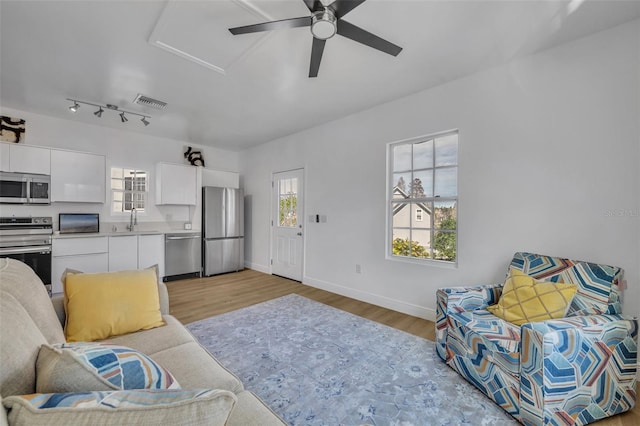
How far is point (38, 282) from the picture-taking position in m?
1.39

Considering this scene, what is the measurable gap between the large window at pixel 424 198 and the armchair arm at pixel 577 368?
143 cm

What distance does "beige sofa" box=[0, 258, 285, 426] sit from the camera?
0.70 metres

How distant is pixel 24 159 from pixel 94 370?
468 cm

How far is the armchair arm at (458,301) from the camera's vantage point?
2.19 metres

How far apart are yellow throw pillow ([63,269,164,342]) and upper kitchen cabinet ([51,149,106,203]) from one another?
3.17 m

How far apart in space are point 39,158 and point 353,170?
4.37m

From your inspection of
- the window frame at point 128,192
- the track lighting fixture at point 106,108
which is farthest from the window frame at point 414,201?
the window frame at point 128,192

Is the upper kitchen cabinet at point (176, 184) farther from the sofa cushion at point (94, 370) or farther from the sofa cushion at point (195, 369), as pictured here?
the sofa cushion at point (94, 370)

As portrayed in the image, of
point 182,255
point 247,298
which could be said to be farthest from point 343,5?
point 182,255

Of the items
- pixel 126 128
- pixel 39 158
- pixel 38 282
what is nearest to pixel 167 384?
pixel 38 282

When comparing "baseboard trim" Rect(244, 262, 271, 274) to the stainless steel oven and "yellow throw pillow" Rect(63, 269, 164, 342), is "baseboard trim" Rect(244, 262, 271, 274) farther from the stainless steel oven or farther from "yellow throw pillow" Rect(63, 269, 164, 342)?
"yellow throw pillow" Rect(63, 269, 164, 342)

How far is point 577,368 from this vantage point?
155cm

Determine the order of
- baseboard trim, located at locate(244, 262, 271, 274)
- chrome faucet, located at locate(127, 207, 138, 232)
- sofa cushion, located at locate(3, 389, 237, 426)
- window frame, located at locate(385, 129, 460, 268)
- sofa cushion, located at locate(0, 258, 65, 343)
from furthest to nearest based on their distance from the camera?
1. baseboard trim, located at locate(244, 262, 271, 274)
2. chrome faucet, located at locate(127, 207, 138, 232)
3. window frame, located at locate(385, 129, 460, 268)
4. sofa cushion, located at locate(0, 258, 65, 343)
5. sofa cushion, located at locate(3, 389, 237, 426)

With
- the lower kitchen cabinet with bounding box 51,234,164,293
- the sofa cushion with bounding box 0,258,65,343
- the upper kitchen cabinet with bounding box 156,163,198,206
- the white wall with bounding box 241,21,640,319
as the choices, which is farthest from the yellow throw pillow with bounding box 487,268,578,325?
the upper kitchen cabinet with bounding box 156,163,198,206
